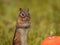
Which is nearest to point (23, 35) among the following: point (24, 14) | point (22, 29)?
point (22, 29)

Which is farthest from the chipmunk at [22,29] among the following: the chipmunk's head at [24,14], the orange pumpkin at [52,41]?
the orange pumpkin at [52,41]

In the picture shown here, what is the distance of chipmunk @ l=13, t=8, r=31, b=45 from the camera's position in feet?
6.30

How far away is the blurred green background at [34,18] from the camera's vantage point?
6.69ft

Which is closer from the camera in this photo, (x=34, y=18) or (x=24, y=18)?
(x=24, y=18)

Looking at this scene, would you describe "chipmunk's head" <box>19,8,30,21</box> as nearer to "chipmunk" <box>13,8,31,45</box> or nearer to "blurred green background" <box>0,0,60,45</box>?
"chipmunk" <box>13,8,31,45</box>

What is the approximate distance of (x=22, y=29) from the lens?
6.30 feet

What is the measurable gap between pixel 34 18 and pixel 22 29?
25 centimetres

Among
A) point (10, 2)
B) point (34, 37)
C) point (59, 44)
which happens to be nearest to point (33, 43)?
point (34, 37)

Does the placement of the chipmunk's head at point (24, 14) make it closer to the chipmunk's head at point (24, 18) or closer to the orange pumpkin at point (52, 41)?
the chipmunk's head at point (24, 18)

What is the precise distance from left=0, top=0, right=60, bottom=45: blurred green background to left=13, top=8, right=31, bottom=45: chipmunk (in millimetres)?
95

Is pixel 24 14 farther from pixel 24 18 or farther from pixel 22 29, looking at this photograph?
pixel 22 29

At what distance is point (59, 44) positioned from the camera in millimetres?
1973

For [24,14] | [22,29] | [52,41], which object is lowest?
[52,41]

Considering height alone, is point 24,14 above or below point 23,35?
above
